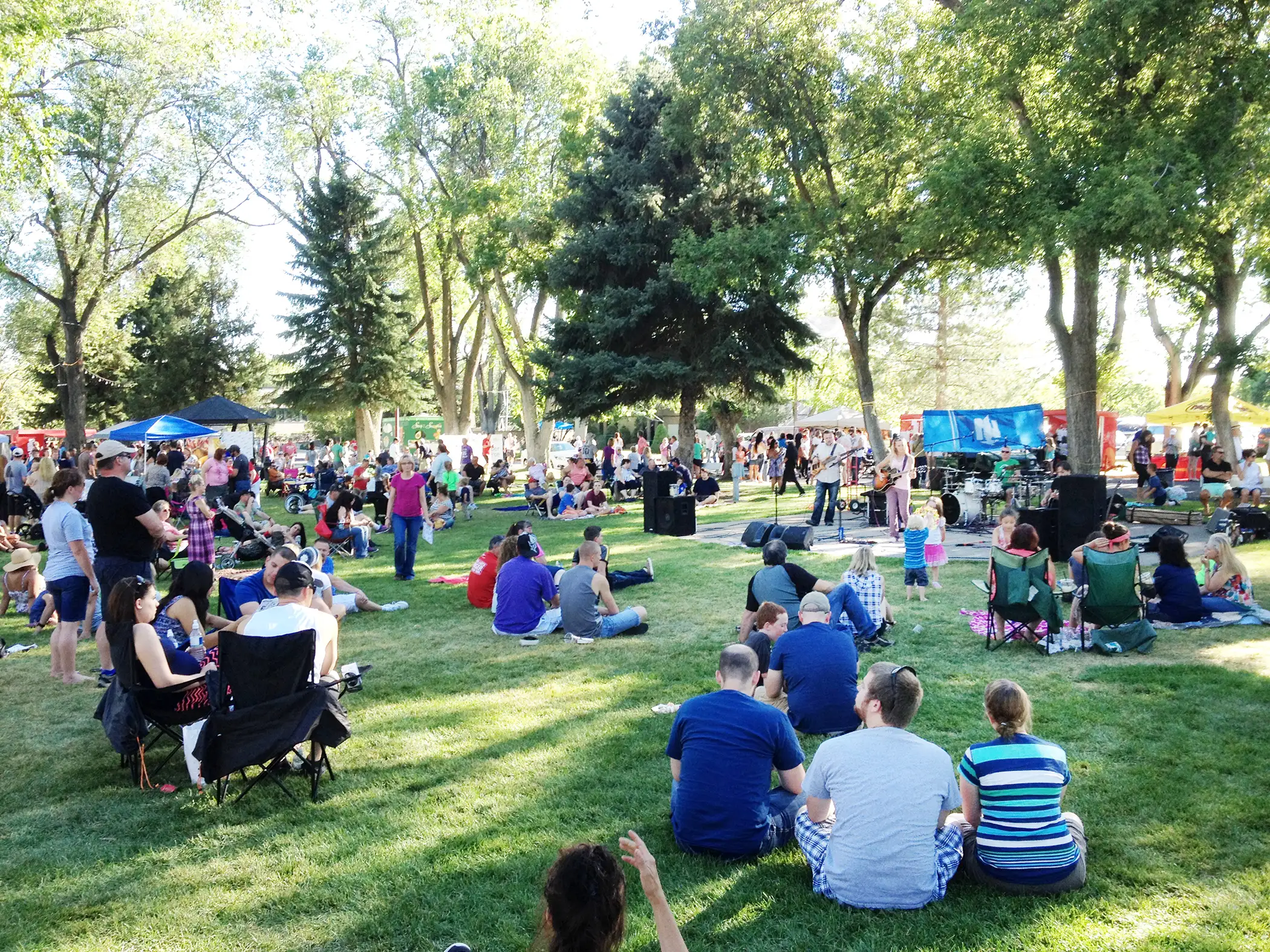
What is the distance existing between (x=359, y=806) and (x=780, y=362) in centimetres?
2210

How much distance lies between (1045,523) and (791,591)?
696 cm

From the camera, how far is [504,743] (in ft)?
20.2

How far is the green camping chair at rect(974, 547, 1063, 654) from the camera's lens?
8070mm

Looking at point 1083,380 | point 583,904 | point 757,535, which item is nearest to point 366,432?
point 757,535

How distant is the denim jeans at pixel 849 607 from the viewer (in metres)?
7.78

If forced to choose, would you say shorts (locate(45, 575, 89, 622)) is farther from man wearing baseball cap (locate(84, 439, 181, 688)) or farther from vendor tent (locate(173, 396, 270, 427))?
vendor tent (locate(173, 396, 270, 427))

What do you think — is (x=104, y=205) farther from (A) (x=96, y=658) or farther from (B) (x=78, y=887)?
(B) (x=78, y=887)

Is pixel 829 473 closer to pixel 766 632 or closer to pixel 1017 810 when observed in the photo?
pixel 766 632

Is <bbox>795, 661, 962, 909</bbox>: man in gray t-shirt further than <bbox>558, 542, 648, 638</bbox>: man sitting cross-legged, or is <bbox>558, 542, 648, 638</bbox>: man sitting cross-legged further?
<bbox>558, 542, 648, 638</bbox>: man sitting cross-legged

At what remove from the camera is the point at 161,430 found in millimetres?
20719

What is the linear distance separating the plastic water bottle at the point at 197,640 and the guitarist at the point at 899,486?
36.1ft

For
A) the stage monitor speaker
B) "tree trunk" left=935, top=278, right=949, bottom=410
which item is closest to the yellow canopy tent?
"tree trunk" left=935, top=278, right=949, bottom=410

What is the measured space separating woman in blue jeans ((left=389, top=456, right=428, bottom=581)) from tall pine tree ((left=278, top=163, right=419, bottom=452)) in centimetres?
2371

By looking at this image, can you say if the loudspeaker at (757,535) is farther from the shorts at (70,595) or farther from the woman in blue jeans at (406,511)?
the shorts at (70,595)
